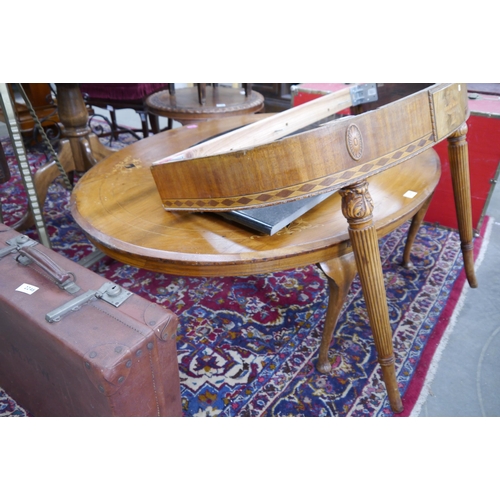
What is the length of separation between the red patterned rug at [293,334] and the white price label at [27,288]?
54 cm

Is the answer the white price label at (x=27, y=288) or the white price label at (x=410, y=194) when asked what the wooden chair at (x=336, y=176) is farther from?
the white price label at (x=27, y=288)

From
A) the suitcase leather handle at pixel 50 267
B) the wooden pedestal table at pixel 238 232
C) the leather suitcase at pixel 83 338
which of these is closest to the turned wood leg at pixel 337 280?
the wooden pedestal table at pixel 238 232

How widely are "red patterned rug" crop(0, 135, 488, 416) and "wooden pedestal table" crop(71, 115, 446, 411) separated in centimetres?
11

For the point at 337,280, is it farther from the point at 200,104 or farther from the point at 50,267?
the point at 200,104

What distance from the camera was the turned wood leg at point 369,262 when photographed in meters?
0.86

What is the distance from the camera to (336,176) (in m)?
0.79

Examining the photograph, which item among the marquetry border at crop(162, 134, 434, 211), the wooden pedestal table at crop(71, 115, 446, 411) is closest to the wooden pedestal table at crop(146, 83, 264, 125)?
the wooden pedestal table at crop(71, 115, 446, 411)

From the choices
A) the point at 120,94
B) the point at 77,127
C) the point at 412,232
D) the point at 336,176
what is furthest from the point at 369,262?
the point at 120,94

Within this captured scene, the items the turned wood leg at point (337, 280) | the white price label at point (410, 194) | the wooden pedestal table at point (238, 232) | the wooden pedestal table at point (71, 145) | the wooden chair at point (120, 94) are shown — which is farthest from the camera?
the wooden chair at point (120, 94)

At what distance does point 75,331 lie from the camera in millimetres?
813

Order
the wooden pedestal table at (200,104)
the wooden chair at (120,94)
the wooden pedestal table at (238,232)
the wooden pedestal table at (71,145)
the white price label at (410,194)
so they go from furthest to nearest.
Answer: the wooden chair at (120,94) → the wooden pedestal table at (200,104) → the wooden pedestal table at (71,145) → the white price label at (410,194) → the wooden pedestal table at (238,232)

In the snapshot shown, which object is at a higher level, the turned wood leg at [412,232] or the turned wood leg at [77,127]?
the turned wood leg at [77,127]

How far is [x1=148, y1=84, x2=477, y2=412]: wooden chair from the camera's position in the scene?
30.1 inches
